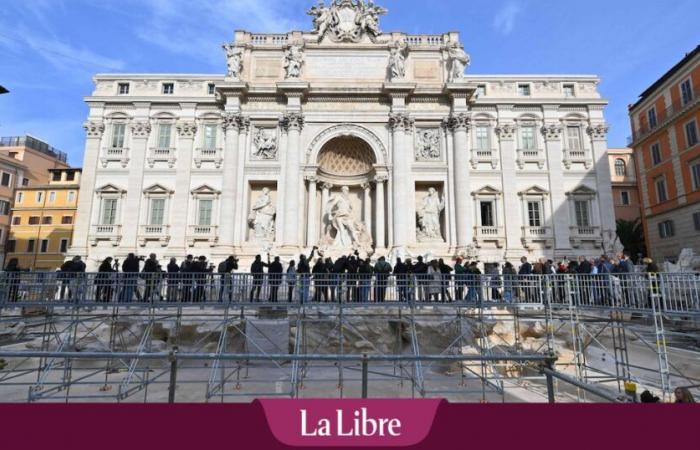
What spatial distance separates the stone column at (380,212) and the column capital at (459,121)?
5764mm

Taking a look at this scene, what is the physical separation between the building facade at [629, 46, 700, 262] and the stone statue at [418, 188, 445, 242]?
59.5ft

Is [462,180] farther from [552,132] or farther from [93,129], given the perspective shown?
[93,129]

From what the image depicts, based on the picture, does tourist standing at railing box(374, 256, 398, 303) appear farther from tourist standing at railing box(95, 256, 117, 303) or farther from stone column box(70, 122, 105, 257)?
stone column box(70, 122, 105, 257)

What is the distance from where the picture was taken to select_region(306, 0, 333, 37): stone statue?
2694 centimetres

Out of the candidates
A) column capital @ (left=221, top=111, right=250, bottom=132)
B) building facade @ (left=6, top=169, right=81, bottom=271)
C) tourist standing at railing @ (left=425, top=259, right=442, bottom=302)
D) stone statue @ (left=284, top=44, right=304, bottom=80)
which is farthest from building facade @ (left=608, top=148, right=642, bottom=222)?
building facade @ (left=6, top=169, right=81, bottom=271)

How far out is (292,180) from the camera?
24.8 meters

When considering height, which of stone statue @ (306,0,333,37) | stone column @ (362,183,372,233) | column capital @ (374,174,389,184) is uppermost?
stone statue @ (306,0,333,37)

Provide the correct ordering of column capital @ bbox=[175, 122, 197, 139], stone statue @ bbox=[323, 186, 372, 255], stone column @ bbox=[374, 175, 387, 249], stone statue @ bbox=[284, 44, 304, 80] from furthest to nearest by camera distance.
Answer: column capital @ bbox=[175, 122, 197, 139] → stone statue @ bbox=[284, 44, 304, 80] → stone column @ bbox=[374, 175, 387, 249] → stone statue @ bbox=[323, 186, 372, 255]

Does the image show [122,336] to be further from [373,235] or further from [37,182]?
[37,182]

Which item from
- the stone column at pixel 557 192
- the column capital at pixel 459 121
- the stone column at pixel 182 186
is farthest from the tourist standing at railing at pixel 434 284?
the stone column at pixel 182 186

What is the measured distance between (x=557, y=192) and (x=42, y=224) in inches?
1861

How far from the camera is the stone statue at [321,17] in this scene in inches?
1061

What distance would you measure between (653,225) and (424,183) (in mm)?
21456

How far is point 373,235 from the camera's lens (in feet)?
84.8
